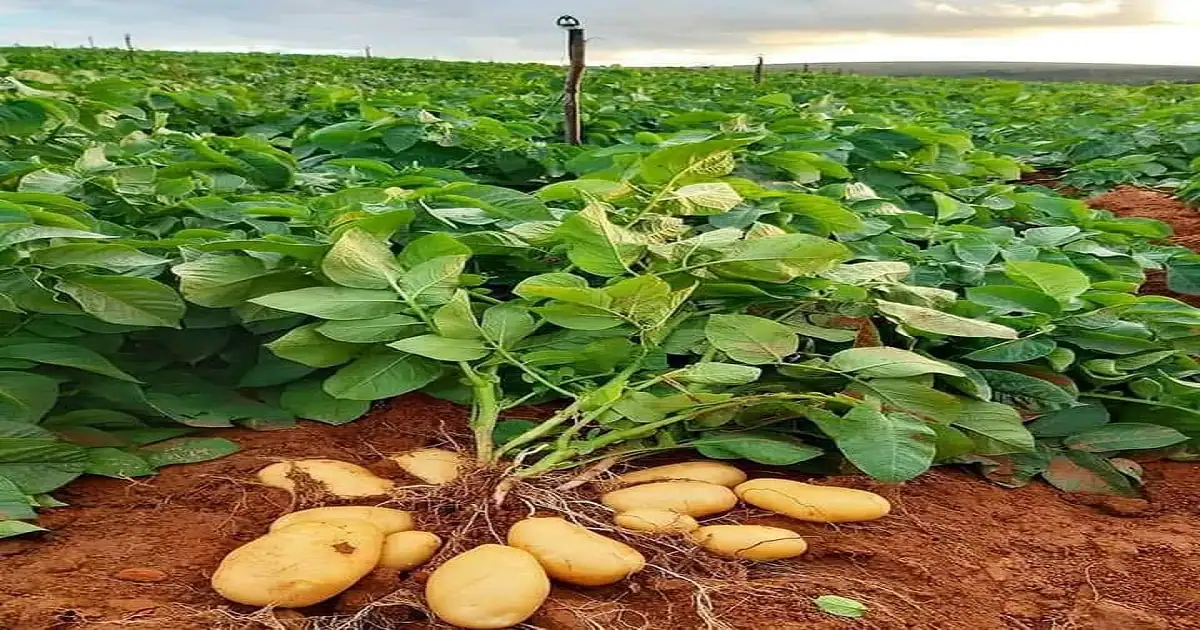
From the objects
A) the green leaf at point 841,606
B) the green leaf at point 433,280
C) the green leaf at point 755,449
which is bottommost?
the green leaf at point 841,606

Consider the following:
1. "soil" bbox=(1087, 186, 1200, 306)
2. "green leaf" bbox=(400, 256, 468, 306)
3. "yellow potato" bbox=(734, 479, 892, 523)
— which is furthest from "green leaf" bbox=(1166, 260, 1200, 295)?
"green leaf" bbox=(400, 256, 468, 306)

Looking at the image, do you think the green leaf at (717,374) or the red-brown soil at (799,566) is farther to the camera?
the green leaf at (717,374)

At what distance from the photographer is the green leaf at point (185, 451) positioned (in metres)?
1.64

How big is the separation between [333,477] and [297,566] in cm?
32

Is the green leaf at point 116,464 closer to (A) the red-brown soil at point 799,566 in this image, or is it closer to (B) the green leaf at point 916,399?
(A) the red-brown soil at point 799,566

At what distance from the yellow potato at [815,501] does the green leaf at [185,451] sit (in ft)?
2.98

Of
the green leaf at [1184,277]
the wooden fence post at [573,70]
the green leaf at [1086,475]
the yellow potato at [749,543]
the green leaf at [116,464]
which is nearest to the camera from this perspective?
the yellow potato at [749,543]

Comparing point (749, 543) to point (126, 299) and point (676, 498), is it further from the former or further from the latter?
point (126, 299)

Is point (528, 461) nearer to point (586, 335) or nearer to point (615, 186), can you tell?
point (586, 335)

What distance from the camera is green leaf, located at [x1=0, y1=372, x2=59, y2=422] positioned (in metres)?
1.61

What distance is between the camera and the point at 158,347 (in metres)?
1.93

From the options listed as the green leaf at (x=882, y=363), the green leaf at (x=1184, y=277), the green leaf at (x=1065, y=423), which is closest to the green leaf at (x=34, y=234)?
the green leaf at (x=882, y=363)

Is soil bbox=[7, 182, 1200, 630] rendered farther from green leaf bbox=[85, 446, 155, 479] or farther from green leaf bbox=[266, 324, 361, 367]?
green leaf bbox=[266, 324, 361, 367]

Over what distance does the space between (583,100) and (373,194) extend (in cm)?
462
